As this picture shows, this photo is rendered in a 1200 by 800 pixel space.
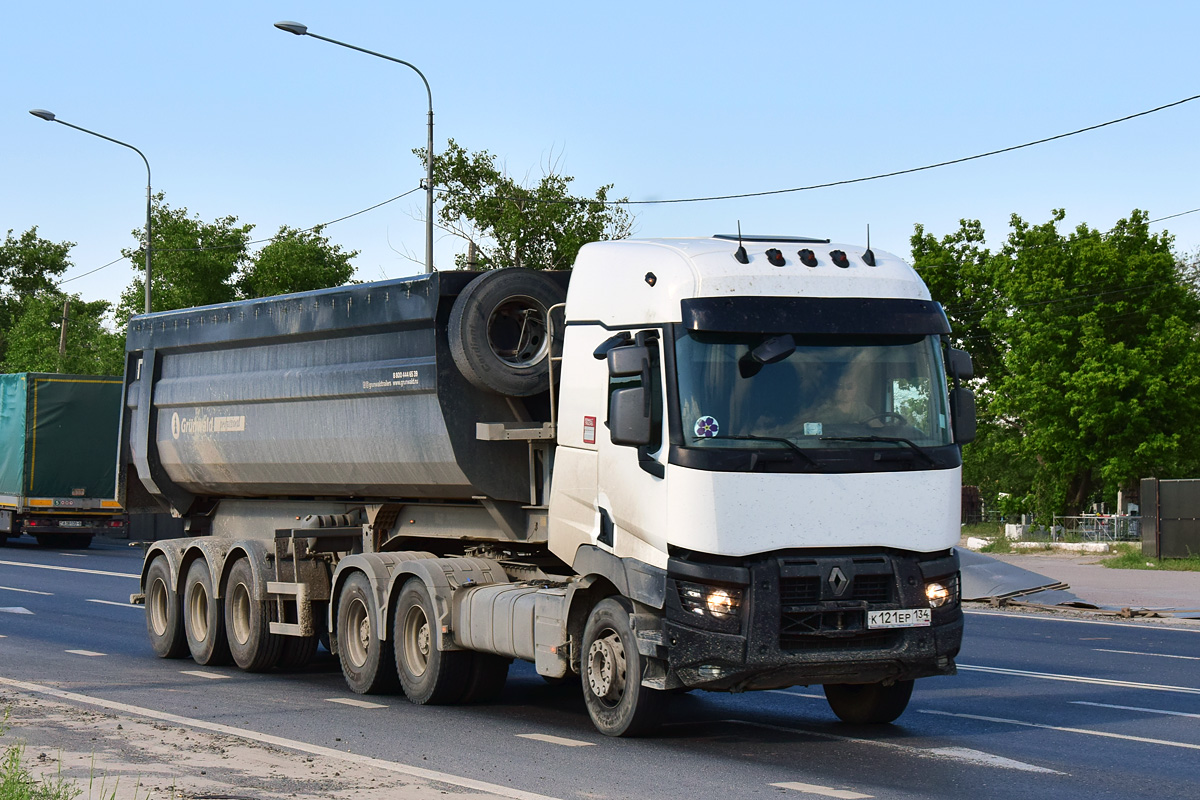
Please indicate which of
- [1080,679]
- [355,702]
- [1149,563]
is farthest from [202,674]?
[1149,563]

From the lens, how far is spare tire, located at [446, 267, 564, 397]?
11656 millimetres

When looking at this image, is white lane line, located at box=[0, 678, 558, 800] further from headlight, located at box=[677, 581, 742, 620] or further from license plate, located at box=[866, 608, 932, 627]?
license plate, located at box=[866, 608, 932, 627]

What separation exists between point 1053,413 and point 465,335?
45.7 metres

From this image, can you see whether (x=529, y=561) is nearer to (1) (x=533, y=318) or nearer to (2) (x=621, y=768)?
(1) (x=533, y=318)

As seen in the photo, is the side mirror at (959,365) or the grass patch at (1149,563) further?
the grass patch at (1149,563)

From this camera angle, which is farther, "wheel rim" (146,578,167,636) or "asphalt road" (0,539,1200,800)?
"wheel rim" (146,578,167,636)

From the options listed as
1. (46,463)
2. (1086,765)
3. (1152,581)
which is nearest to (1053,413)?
(1152,581)

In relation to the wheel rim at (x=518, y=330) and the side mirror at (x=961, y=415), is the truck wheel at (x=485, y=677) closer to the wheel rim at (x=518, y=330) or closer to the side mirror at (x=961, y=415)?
the wheel rim at (x=518, y=330)

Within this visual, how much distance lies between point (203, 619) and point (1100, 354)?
141 feet

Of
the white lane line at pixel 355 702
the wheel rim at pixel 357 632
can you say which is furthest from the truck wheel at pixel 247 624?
the white lane line at pixel 355 702

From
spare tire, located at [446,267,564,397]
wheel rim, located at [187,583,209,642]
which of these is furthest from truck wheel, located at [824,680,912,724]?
wheel rim, located at [187,583,209,642]

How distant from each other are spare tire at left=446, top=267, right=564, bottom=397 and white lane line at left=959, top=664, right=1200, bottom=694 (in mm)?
5825

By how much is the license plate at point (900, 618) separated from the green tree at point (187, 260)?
143ft

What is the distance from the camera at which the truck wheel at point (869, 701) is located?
11000 mm
